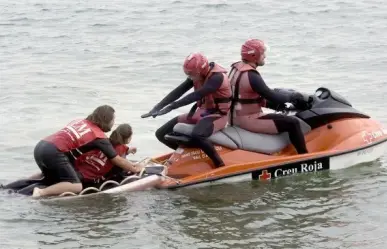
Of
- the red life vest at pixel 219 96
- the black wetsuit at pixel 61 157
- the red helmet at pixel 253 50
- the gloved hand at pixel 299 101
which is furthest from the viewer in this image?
the gloved hand at pixel 299 101

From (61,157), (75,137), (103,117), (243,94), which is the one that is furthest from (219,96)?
(61,157)

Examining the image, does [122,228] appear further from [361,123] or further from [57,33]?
[57,33]

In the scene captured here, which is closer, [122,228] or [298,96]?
[122,228]

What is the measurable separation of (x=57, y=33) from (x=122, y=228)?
1646 centimetres

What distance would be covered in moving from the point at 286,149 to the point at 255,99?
35.3 inches

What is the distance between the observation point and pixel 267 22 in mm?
25422

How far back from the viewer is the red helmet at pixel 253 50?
1098 centimetres

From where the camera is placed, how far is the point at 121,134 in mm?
10594

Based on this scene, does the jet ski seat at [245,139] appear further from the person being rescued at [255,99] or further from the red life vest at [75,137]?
the red life vest at [75,137]

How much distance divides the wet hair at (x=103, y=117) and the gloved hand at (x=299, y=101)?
8.66 feet

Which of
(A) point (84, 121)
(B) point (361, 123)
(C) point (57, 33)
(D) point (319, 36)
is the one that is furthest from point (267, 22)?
(A) point (84, 121)

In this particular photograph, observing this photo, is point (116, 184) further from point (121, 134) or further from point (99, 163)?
point (121, 134)

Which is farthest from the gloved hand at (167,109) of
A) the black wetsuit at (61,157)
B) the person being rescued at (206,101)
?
the black wetsuit at (61,157)

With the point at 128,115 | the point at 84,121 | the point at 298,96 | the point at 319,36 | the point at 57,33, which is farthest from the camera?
the point at 57,33
